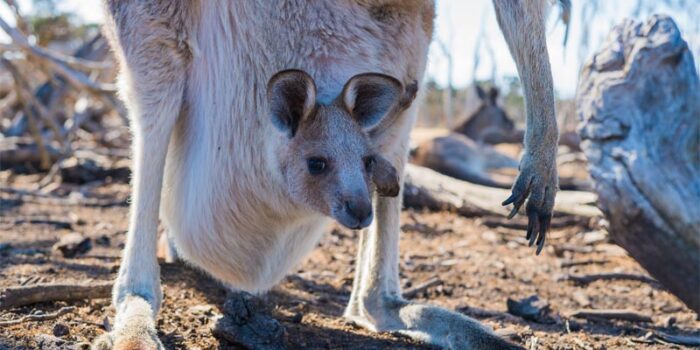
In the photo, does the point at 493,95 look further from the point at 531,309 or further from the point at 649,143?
the point at 649,143

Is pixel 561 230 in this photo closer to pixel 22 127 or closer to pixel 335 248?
pixel 335 248

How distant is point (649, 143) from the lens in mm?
2869

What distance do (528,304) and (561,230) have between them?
2360mm

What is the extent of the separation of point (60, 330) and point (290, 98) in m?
1.16

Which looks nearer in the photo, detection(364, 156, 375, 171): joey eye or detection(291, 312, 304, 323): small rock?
detection(364, 156, 375, 171): joey eye

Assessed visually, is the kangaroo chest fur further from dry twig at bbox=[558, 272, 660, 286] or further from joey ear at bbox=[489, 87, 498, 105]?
joey ear at bbox=[489, 87, 498, 105]

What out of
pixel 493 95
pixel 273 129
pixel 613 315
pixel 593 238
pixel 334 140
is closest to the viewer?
pixel 334 140

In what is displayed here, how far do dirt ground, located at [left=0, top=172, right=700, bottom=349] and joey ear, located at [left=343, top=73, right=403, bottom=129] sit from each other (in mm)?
865

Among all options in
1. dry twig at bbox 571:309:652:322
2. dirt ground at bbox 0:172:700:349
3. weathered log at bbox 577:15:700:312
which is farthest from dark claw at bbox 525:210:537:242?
dry twig at bbox 571:309:652:322

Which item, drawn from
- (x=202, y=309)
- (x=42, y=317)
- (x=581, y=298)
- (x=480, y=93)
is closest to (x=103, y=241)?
(x=202, y=309)

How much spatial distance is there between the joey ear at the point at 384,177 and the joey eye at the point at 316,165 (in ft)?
0.58

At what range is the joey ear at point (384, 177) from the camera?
2.58 m

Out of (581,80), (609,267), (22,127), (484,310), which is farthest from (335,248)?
(22,127)

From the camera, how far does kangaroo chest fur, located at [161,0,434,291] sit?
9.16 ft
